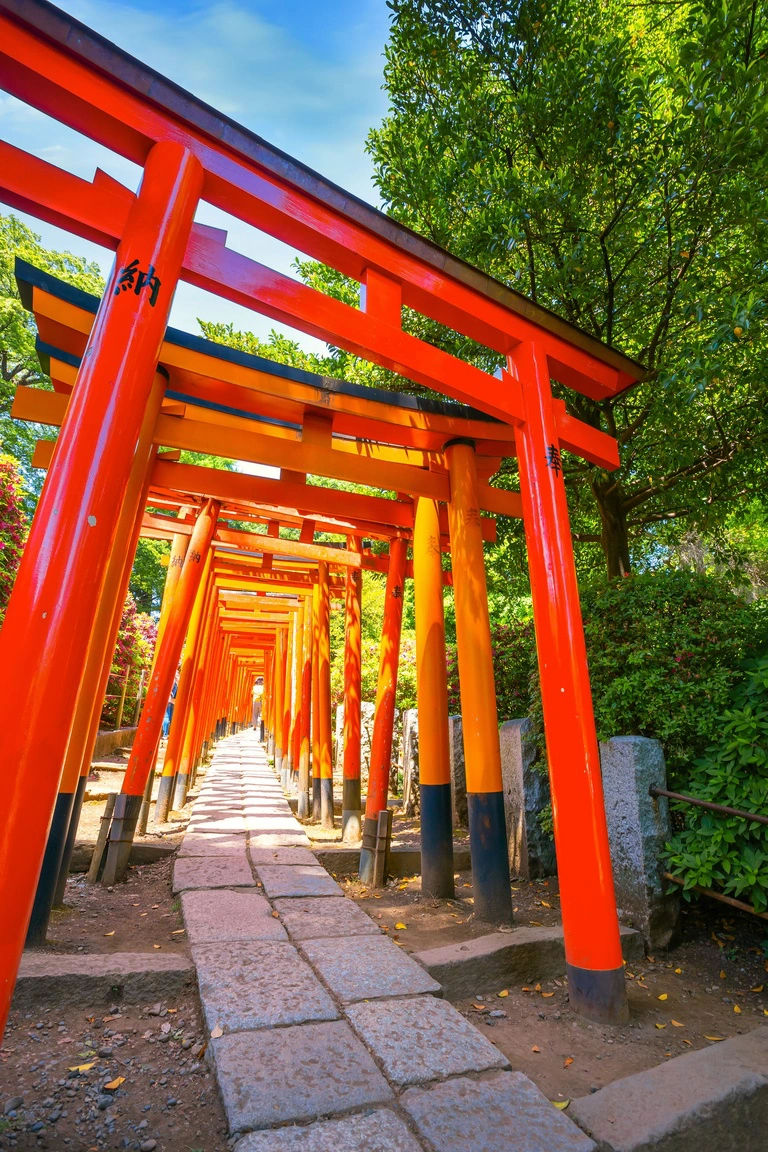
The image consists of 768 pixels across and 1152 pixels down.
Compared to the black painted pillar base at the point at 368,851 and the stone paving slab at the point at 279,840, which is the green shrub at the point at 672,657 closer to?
the black painted pillar base at the point at 368,851

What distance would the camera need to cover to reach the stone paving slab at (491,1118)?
1.66 meters

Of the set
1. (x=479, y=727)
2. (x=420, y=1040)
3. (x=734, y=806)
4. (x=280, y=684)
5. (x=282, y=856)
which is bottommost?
(x=420, y=1040)

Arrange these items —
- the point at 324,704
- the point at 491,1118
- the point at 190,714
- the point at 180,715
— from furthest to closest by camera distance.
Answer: the point at 190,714, the point at 324,704, the point at 180,715, the point at 491,1118

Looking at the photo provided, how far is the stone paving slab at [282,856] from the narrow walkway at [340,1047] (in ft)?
3.82

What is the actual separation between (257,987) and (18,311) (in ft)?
64.9

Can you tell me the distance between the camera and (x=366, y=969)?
279cm

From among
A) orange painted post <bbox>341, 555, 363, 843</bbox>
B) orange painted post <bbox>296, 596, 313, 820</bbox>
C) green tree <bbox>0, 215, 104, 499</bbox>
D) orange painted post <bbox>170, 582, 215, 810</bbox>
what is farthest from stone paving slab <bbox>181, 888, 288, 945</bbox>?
green tree <bbox>0, 215, 104, 499</bbox>

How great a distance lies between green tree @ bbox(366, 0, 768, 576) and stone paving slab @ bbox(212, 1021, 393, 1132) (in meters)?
4.06

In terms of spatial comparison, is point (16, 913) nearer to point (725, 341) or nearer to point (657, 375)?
point (725, 341)

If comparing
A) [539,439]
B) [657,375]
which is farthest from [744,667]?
[657,375]

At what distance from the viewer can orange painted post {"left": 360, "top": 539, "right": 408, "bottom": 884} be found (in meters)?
5.14

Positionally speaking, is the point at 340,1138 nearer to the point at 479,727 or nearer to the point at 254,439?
the point at 479,727

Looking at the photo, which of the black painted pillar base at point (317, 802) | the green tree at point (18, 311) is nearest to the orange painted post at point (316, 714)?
the black painted pillar base at point (317, 802)

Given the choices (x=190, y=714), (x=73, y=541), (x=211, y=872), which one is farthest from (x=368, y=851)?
(x=190, y=714)
